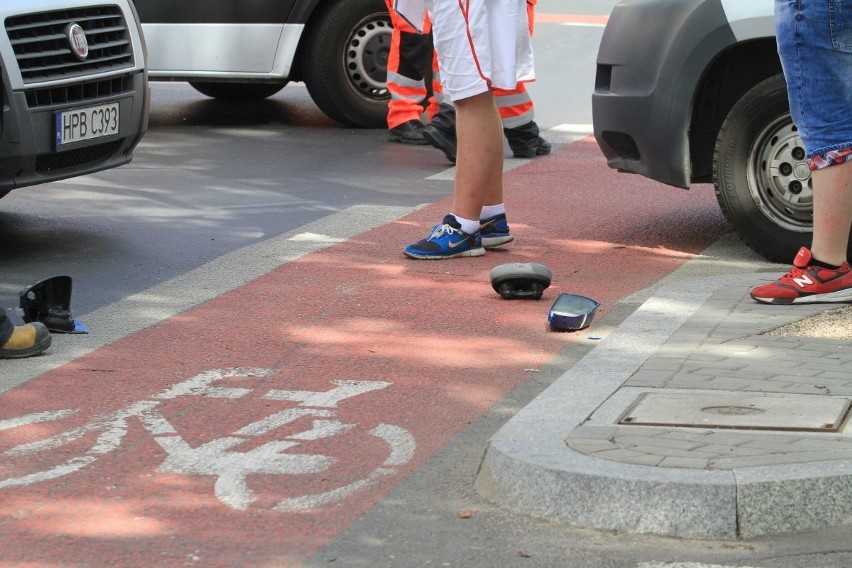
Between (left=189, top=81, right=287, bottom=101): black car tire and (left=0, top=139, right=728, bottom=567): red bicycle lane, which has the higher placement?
(left=0, top=139, right=728, bottom=567): red bicycle lane

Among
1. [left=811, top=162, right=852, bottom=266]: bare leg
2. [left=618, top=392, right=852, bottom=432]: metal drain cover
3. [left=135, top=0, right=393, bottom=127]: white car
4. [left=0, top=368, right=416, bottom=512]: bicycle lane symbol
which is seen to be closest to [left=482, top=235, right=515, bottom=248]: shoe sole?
[left=811, top=162, right=852, bottom=266]: bare leg

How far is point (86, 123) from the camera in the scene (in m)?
7.39

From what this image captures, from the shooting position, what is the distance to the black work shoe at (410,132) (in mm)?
11039

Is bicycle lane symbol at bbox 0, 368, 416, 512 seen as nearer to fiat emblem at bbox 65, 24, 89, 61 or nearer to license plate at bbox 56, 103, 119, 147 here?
license plate at bbox 56, 103, 119, 147

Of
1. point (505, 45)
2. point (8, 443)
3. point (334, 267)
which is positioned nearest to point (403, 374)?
point (8, 443)

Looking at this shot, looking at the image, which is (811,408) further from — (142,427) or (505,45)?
(505,45)

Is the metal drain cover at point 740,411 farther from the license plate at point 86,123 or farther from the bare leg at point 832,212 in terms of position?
the license plate at point 86,123

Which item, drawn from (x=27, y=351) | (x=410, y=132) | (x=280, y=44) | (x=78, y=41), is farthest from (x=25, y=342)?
(x=280, y=44)

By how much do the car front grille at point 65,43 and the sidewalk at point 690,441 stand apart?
128 inches

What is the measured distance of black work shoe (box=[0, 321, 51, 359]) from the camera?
18.3ft

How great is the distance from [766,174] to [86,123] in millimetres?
3214

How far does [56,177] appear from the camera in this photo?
287 inches

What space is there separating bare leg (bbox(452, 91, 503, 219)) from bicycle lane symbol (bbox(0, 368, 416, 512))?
2.10 metres

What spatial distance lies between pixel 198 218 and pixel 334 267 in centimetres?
156
